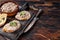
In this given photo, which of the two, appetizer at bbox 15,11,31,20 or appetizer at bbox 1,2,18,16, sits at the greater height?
appetizer at bbox 1,2,18,16

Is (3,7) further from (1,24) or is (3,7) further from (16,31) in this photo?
(16,31)

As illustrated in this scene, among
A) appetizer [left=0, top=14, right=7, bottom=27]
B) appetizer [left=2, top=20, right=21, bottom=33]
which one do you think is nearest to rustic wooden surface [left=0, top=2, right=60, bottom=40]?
appetizer [left=2, top=20, right=21, bottom=33]

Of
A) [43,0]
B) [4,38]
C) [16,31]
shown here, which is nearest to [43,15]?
[43,0]

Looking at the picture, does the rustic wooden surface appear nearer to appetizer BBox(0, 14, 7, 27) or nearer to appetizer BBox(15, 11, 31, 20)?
appetizer BBox(15, 11, 31, 20)

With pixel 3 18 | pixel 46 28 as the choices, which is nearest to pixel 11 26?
pixel 3 18

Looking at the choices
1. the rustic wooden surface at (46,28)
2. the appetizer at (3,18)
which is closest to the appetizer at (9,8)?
the appetizer at (3,18)

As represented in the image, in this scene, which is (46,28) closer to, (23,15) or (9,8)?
(23,15)

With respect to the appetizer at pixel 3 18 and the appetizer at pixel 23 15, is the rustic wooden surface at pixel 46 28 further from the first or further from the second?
the appetizer at pixel 3 18
